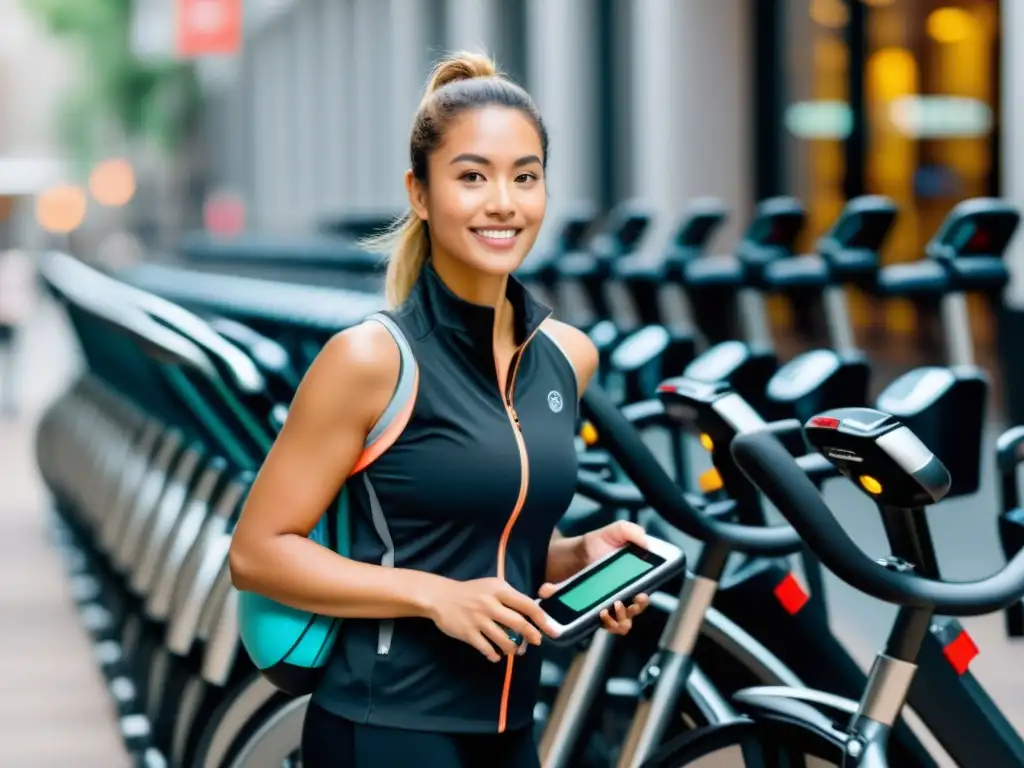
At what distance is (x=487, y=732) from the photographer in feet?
7.27

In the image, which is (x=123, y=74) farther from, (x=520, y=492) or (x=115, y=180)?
(x=520, y=492)

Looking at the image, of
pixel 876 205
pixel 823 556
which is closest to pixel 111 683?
pixel 876 205

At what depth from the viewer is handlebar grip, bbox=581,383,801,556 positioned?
252 cm

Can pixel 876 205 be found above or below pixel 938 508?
above

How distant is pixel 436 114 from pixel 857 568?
71 cm

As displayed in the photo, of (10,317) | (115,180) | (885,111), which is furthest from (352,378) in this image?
(115,180)

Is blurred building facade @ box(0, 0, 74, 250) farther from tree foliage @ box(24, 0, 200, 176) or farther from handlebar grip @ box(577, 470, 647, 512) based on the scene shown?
handlebar grip @ box(577, 470, 647, 512)

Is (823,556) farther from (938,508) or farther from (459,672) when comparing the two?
(938,508)

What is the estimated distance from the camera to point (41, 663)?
614 centimetres

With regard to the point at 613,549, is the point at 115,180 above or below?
below

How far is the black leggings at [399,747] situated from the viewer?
7.13ft

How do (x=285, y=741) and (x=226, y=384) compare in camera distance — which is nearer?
(x=285, y=741)

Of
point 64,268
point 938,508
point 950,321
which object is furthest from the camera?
point 64,268

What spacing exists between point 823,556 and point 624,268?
6.16 m
